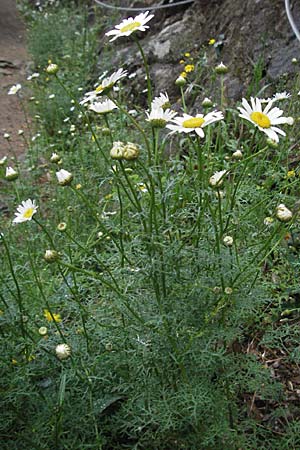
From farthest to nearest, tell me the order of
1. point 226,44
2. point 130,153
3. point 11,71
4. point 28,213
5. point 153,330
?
point 11,71 → point 226,44 → point 28,213 → point 153,330 → point 130,153

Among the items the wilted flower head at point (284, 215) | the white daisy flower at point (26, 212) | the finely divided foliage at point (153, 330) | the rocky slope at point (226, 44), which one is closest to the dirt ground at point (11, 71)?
the rocky slope at point (226, 44)

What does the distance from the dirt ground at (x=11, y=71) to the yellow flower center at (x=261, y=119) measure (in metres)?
2.13

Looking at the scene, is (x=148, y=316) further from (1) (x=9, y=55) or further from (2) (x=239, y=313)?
(1) (x=9, y=55)

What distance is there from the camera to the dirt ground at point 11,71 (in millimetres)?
4305

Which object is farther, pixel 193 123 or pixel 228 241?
pixel 228 241

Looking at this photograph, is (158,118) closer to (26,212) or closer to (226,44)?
(26,212)

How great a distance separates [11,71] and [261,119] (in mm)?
5229

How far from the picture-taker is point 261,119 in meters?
1.12

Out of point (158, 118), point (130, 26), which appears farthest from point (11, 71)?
point (158, 118)

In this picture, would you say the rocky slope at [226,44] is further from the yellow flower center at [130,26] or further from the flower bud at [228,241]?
the flower bud at [228,241]

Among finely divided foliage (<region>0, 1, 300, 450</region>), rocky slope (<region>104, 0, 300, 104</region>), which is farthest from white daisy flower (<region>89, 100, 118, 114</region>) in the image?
rocky slope (<region>104, 0, 300, 104</region>)

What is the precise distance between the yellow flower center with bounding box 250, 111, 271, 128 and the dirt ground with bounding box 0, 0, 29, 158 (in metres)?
2.13

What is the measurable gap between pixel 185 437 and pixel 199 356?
248 millimetres

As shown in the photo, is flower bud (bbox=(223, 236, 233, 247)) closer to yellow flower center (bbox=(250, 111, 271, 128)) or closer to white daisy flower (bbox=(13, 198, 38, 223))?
yellow flower center (bbox=(250, 111, 271, 128))
